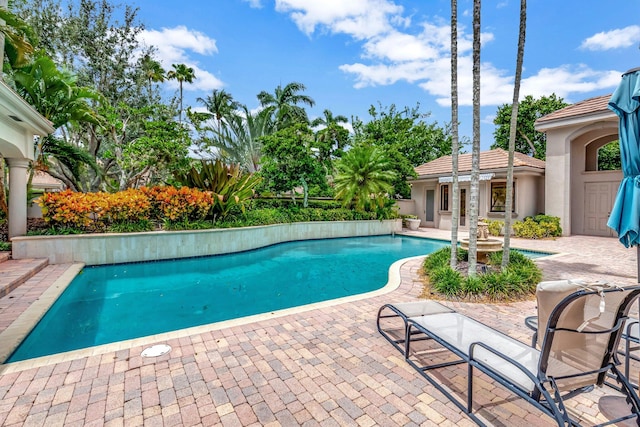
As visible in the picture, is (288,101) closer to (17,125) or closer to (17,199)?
(17,125)

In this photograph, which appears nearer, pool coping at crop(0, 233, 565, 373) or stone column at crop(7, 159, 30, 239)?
pool coping at crop(0, 233, 565, 373)

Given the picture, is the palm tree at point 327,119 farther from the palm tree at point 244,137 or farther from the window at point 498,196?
the window at point 498,196

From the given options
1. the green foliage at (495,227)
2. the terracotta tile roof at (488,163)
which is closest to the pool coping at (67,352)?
the green foliage at (495,227)

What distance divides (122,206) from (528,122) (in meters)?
29.2

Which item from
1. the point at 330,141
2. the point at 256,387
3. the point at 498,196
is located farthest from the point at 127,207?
the point at 498,196

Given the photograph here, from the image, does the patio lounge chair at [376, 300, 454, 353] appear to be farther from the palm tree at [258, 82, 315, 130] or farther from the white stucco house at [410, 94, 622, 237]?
the palm tree at [258, 82, 315, 130]

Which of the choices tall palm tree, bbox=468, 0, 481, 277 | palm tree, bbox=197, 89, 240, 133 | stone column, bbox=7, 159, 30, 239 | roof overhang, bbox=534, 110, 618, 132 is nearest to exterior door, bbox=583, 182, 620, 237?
roof overhang, bbox=534, 110, 618, 132

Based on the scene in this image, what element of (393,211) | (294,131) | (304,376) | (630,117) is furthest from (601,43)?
(304,376)

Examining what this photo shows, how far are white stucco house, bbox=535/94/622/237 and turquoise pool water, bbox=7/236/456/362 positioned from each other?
8.97 meters

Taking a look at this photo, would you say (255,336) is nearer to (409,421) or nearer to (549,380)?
(409,421)

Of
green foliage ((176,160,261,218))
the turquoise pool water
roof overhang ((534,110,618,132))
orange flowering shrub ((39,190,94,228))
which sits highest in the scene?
roof overhang ((534,110,618,132))

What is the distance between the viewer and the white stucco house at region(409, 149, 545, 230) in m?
16.9

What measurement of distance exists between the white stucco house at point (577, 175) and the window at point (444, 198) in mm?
5366

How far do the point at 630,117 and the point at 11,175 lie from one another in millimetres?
13798
